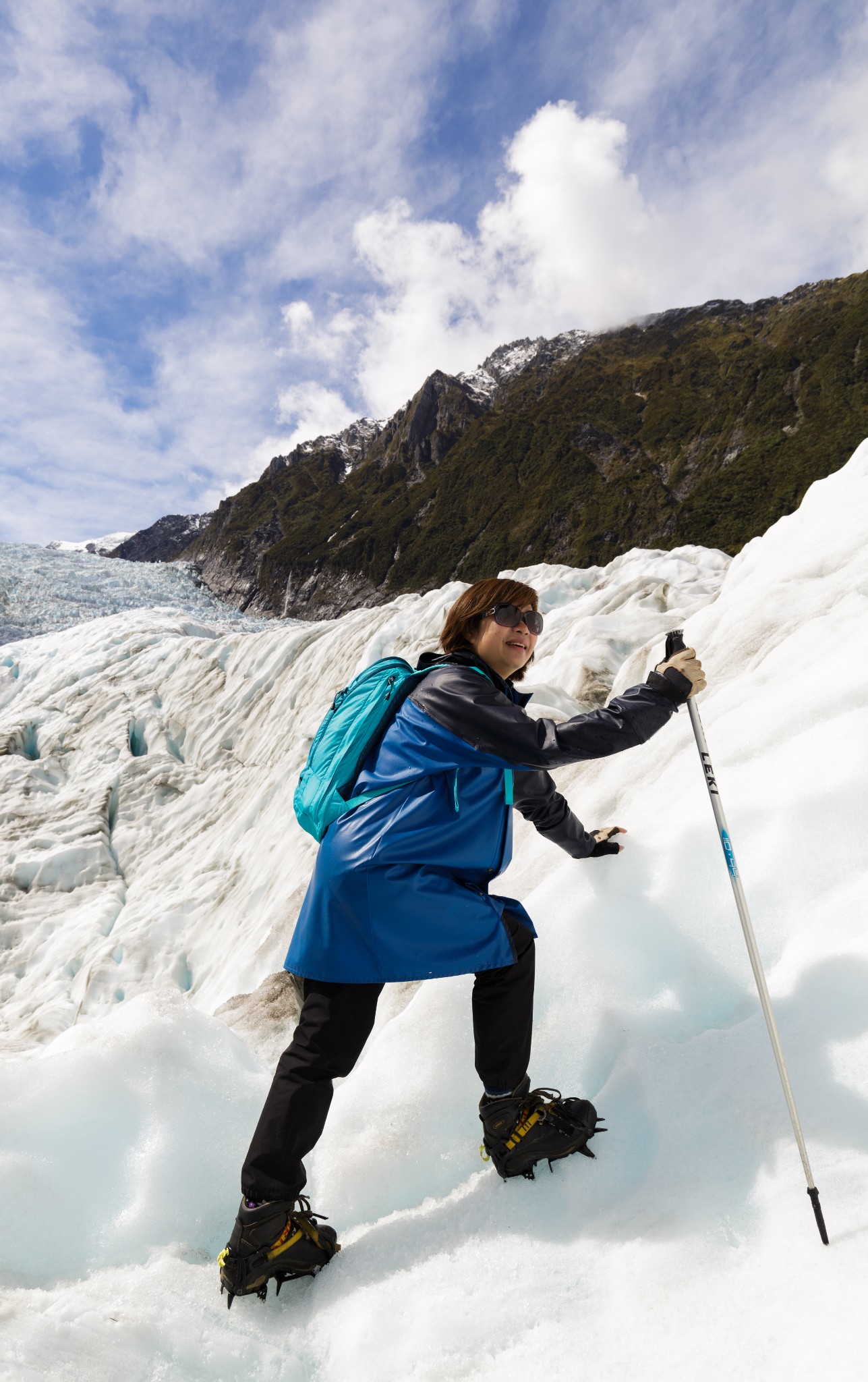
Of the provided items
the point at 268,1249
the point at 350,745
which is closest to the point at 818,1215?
the point at 268,1249

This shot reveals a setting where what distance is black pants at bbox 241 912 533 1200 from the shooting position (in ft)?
6.79

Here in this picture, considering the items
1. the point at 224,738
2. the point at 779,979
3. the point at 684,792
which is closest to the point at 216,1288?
the point at 779,979

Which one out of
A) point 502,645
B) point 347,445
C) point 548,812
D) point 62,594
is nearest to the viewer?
point 502,645

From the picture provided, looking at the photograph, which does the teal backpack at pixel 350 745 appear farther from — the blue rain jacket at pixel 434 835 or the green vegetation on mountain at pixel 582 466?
the green vegetation on mountain at pixel 582 466

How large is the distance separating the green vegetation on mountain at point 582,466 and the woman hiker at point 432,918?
66497mm

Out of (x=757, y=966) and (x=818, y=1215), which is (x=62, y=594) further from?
(x=818, y=1215)

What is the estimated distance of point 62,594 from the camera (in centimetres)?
4331

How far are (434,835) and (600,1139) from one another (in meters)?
1.14

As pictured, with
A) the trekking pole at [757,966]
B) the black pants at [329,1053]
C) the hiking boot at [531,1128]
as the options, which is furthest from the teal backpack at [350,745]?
the hiking boot at [531,1128]

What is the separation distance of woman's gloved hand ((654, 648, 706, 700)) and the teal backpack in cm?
64

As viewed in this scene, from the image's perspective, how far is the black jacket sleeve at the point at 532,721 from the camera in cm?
216

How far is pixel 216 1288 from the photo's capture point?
204 centimetres

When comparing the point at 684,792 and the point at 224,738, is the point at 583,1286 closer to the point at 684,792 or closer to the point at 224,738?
the point at 684,792

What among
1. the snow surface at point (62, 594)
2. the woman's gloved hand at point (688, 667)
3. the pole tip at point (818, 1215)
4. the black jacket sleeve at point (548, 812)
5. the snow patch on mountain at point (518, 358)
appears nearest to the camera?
the pole tip at point (818, 1215)
